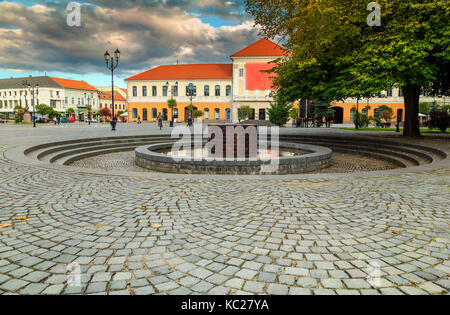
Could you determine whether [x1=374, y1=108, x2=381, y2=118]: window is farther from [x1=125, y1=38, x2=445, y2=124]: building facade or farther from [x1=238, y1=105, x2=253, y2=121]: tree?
[x1=238, y1=105, x2=253, y2=121]: tree

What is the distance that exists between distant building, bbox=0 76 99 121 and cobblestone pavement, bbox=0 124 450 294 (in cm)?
8291

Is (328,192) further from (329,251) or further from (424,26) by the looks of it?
(424,26)

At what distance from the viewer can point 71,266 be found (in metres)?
2.82

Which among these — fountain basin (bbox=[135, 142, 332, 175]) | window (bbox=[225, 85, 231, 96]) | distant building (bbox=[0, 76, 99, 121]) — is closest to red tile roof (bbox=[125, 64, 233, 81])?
window (bbox=[225, 85, 231, 96])

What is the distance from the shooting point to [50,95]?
79.6m

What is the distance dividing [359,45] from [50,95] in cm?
8588

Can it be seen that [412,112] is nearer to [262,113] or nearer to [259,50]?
[262,113]

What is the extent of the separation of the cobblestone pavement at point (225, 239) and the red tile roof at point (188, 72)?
56414 millimetres

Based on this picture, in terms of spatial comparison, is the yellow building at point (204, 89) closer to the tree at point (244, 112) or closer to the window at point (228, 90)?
the window at point (228, 90)

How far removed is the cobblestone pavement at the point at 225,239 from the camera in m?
2.56

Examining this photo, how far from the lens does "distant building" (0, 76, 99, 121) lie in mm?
79562

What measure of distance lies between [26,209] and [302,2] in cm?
→ 1477

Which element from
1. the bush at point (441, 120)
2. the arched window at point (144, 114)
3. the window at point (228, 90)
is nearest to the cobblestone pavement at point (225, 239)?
the bush at point (441, 120)

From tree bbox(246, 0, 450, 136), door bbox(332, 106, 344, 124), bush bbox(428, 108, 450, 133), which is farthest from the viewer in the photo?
door bbox(332, 106, 344, 124)
